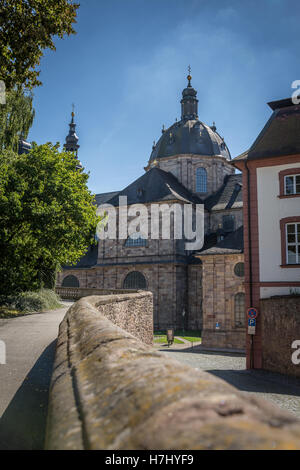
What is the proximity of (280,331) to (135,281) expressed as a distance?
28941 millimetres

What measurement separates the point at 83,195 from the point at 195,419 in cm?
2290

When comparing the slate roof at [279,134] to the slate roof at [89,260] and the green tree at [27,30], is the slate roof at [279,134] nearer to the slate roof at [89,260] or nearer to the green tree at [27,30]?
the green tree at [27,30]

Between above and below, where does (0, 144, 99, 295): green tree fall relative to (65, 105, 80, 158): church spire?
below

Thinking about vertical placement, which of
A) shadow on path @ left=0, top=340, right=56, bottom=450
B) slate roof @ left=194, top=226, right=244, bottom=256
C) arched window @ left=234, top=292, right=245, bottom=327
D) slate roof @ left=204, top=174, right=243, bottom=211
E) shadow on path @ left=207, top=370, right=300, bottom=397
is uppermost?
slate roof @ left=204, top=174, right=243, bottom=211

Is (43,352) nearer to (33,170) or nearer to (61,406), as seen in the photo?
(61,406)

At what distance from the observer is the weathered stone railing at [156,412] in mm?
1254

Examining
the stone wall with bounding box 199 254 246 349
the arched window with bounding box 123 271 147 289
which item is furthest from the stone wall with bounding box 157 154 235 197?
the stone wall with bounding box 199 254 246 349

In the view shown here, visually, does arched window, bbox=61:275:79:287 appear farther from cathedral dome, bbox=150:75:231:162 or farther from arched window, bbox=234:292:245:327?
arched window, bbox=234:292:245:327

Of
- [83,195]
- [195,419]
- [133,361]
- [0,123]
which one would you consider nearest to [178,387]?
[195,419]

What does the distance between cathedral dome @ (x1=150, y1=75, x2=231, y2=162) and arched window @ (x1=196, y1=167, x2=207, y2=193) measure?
2.38m

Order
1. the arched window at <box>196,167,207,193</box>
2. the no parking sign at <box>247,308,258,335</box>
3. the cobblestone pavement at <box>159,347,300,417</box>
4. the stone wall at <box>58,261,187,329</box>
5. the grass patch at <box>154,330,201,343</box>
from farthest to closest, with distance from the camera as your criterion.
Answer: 1. the arched window at <box>196,167,207,193</box>
2. the stone wall at <box>58,261,187,329</box>
3. the grass patch at <box>154,330,201,343</box>
4. the no parking sign at <box>247,308,258,335</box>
5. the cobblestone pavement at <box>159,347,300,417</box>

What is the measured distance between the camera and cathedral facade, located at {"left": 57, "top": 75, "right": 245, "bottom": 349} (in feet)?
115

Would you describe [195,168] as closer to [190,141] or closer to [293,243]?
[190,141]

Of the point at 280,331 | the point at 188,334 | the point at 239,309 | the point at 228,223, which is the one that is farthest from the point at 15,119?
the point at 228,223
